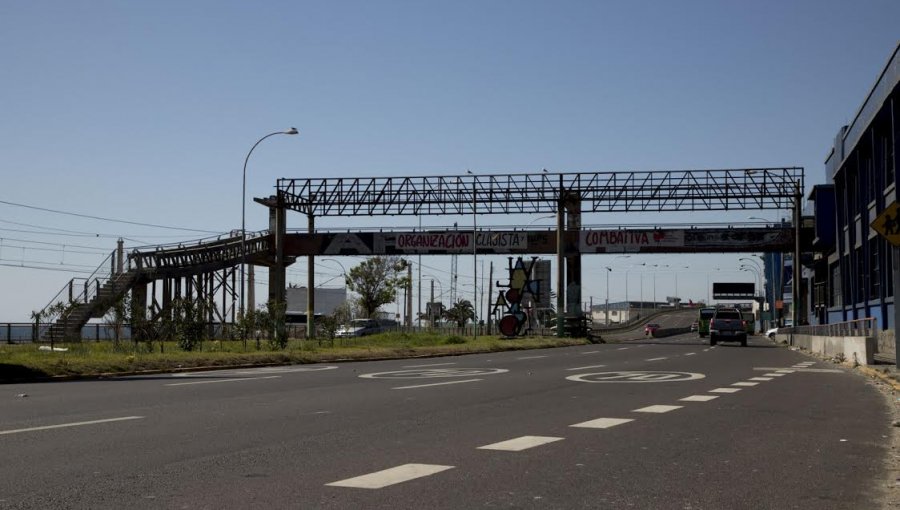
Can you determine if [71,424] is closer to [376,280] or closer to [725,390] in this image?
[725,390]

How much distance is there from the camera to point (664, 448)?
8.99 m

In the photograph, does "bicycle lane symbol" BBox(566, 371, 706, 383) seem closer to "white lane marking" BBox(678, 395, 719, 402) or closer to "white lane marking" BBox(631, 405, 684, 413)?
"white lane marking" BBox(678, 395, 719, 402)

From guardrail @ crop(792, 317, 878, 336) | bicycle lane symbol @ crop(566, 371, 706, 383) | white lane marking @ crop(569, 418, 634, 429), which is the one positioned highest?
guardrail @ crop(792, 317, 878, 336)

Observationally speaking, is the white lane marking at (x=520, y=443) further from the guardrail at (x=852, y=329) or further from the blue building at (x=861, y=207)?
the blue building at (x=861, y=207)

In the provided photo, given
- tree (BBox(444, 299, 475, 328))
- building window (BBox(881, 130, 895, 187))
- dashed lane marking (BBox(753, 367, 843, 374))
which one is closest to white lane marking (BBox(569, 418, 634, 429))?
dashed lane marking (BBox(753, 367, 843, 374))

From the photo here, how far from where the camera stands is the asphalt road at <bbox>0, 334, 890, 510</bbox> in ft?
21.4

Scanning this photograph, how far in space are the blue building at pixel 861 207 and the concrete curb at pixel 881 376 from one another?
17.1 m

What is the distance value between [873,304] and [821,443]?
1529 inches

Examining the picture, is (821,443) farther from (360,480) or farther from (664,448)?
(360,480)

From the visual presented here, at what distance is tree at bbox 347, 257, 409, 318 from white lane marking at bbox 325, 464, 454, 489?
97.3 meters

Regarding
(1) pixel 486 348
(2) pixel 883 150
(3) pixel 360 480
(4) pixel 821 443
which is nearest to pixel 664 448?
(4) pixel 821 443

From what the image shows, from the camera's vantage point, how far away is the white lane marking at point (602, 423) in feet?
35.0

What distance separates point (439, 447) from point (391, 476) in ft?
5.73

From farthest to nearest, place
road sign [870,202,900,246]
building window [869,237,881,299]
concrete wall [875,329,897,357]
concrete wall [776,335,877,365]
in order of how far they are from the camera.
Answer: building window [869,237,881,299]
concrete wall [875,329,897,357]
concrete wall [776,335,877,365]
road sign [870,202,900,246]
